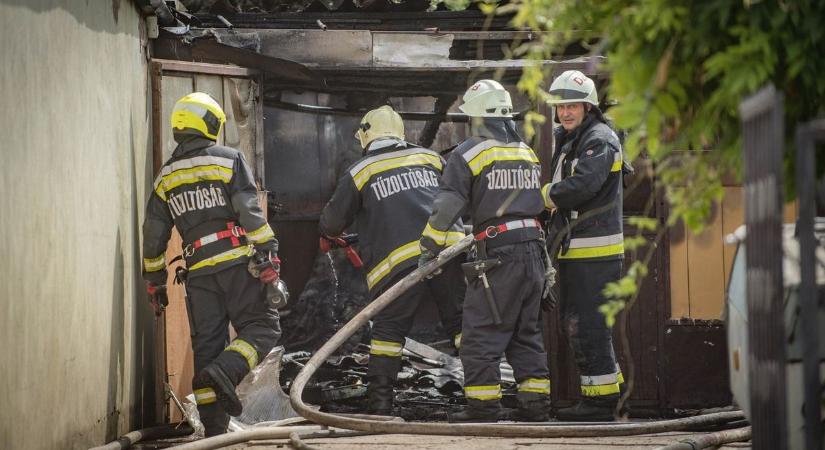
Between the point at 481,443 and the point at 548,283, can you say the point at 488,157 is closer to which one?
the point at 548,283

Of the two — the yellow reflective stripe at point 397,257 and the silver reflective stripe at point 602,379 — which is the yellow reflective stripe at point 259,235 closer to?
the yellow reflective stripe at point 397,257

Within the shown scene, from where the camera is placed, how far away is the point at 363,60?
9.63 meters

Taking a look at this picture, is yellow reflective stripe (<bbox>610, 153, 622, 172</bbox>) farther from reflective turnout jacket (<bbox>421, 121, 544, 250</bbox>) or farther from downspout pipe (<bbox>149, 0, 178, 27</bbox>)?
downspout pipe (<bbox>149, 0, 178, 27</bbox>)

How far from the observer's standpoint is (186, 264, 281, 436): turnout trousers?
7406mm

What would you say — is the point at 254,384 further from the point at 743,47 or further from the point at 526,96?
the point at 743,47

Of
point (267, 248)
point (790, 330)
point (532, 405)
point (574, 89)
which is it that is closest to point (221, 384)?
point (267, 248)

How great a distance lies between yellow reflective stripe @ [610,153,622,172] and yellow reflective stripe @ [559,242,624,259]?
0.51 metres

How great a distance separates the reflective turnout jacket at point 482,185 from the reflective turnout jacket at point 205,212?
112 centimetres

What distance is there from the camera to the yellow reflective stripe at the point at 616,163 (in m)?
8.00

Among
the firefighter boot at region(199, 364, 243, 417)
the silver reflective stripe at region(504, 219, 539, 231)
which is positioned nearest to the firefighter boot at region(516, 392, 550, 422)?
the silver reflective stripe at region(504, 219, 539, 231)

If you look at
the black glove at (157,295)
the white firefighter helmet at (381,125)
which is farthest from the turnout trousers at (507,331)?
the black glove at (157,295)

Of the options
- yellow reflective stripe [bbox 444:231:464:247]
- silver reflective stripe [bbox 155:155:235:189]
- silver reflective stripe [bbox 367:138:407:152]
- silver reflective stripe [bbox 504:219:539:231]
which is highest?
silver reflective stripe [bbox 367:138:407:152]

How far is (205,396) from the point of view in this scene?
7285 millimetres

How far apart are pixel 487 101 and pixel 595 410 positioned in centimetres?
215
